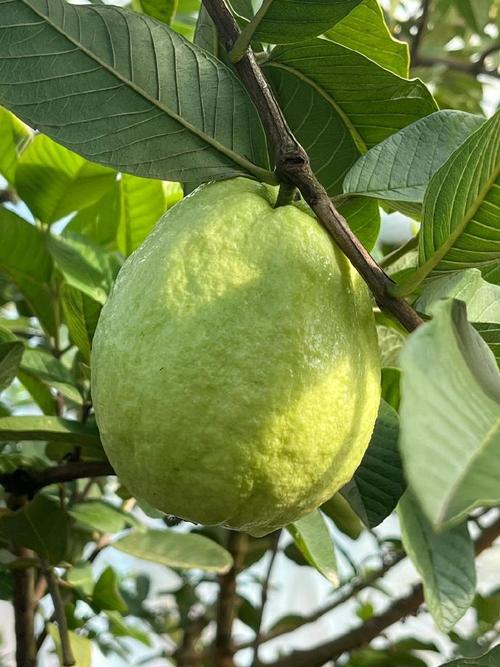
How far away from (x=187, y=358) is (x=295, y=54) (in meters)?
0.26

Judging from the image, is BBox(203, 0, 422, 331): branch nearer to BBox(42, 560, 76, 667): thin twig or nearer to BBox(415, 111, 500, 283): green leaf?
BBox(415, 111, 500, 283): green leaf

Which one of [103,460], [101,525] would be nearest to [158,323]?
[103,460]

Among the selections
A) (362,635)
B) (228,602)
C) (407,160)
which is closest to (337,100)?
(407,160)

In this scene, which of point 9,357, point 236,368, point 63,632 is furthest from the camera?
point 63,632

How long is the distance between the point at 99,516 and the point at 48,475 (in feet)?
0.55

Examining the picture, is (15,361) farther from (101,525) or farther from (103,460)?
(101,525)

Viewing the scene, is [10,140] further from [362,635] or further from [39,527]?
[362,635]

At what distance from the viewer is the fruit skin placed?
448 millimetres

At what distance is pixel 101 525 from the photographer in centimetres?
87

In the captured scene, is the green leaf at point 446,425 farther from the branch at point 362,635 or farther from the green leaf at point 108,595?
the branch at point 362,635

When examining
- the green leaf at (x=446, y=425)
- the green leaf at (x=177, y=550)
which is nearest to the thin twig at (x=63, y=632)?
the green leaf at (x=177, y=550)

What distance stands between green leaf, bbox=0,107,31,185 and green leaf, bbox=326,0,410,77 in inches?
13.7

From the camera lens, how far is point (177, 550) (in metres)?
0.94

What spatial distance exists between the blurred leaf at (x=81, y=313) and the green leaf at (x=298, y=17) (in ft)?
0.98
